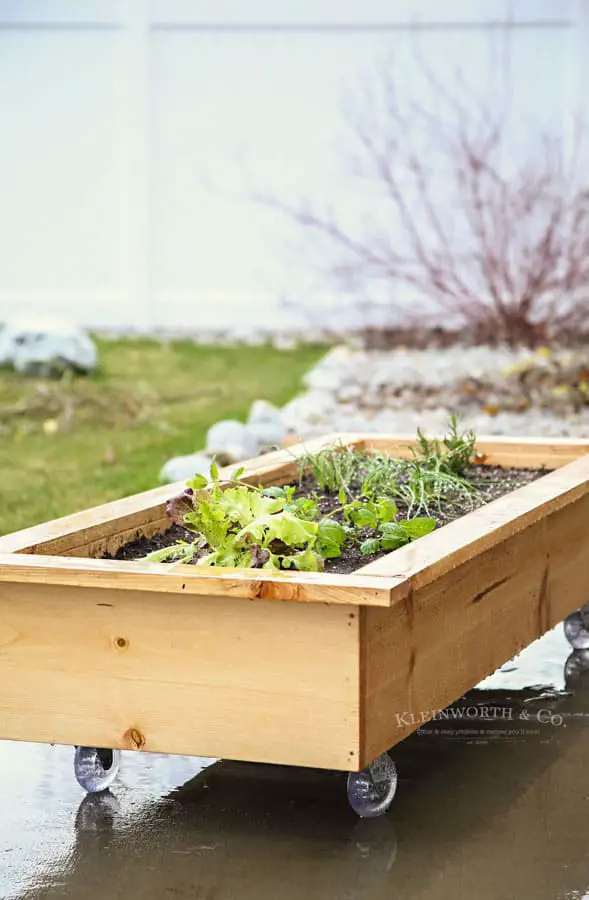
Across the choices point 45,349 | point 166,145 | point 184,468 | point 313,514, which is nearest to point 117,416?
point 45,349

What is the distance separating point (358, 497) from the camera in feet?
9.45

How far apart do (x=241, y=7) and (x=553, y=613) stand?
8400 mm

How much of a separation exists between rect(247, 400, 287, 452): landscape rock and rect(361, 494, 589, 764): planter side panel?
223cm

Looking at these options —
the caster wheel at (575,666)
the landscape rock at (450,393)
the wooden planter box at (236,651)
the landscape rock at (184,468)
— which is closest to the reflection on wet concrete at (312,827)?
the wooden planter box at (236,651)

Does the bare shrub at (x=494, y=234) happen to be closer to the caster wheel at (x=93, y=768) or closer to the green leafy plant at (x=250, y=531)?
the green leafy plant at (x=250, y=531)

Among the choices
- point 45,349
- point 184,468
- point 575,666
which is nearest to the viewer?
point 575,666

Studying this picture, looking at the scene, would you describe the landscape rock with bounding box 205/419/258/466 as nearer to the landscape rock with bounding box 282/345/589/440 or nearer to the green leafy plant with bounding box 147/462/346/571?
the landscape rock with bounding box 282/345/589/440

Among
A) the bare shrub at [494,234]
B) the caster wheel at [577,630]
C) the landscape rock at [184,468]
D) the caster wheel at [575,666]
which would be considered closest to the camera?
the caster wheel at [575,666]

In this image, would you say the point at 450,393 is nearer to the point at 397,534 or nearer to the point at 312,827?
the point at 397,534

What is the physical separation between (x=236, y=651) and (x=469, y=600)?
0.53 m

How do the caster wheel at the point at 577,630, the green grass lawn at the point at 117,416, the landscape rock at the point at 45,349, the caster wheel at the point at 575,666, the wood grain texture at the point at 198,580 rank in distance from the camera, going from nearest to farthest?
1. the wood grain texture at the point at 198,580
2. the caster wheel at the point at 575,666
3. the caster wheel at the point at 577,630
4. the green grass lawn at the point at 117,416
5. the landscape rock at the point at 45,349

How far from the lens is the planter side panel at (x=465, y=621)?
2.03 m

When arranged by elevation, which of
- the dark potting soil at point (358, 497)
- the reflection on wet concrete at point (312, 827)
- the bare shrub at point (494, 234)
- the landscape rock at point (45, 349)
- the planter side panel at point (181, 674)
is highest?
the bare shrub at point (494, 234)

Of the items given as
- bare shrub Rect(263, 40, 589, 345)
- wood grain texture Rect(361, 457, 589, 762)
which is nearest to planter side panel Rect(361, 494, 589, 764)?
wood grain texture Rect(361, 457, 589, 762)
